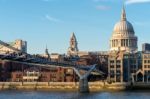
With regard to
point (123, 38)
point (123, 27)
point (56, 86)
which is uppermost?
point (123, 27)

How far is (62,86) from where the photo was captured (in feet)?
418

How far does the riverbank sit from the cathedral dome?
5944 cm

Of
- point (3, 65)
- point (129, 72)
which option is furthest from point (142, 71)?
point (3, 65)

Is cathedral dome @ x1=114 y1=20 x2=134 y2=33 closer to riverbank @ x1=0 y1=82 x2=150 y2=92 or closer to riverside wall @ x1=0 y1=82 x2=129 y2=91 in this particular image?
riverbank @ x1=0 y1=82 x2=150 y2=92

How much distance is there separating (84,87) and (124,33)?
258ft

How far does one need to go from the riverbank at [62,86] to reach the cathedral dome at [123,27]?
195ft

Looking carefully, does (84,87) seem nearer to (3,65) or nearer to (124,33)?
(3,65)

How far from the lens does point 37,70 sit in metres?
143

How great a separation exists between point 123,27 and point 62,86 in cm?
6298

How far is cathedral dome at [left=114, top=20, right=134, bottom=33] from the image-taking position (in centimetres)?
18504

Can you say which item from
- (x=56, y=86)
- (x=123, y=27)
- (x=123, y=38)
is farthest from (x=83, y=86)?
(x=123, y=27)

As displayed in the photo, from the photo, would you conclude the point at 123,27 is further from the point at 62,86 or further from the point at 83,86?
the point at 83,86

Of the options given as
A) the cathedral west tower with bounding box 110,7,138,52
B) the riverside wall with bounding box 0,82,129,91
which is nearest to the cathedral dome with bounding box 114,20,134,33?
the cathedral west tower with bounding box 110,7,138,52

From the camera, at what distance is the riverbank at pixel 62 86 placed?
12438cm
